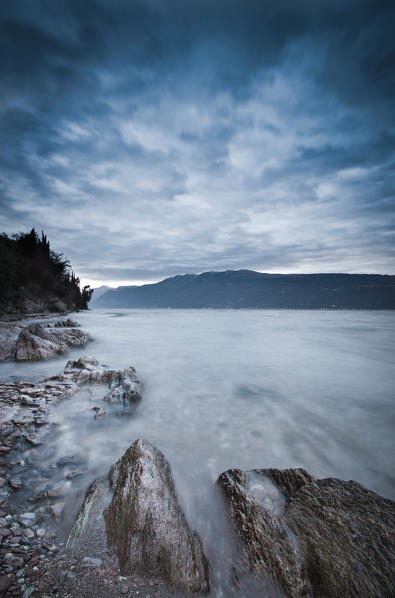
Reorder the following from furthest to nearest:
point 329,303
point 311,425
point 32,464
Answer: point 329,303 < point 311,425 < point 32,464

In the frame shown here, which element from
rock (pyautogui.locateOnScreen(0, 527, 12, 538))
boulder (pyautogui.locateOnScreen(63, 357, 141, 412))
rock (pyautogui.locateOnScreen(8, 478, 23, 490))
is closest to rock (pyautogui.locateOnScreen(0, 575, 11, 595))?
rock (pyautogui.locateOnScreen(0, 527, 12, 538))

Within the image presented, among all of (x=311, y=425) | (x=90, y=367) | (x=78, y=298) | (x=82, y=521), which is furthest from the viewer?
(x=78, y=298)

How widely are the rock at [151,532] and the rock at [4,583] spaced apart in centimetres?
75

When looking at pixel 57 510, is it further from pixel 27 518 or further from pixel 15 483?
pixel 15 483

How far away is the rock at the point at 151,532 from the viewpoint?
1.82 m

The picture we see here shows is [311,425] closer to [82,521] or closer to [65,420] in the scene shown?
[82,521]

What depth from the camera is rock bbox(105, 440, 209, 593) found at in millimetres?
1820

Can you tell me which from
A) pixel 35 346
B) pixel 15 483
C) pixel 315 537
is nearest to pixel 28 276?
pixel 35 346

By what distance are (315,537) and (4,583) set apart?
2400 millimetres

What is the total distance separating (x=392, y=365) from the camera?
9.30 meters

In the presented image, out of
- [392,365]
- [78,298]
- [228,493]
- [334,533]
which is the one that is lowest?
[392,365]

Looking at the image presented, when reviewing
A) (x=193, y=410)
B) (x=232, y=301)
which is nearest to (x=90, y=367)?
(x=193, y=410)

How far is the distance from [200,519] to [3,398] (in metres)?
4.42

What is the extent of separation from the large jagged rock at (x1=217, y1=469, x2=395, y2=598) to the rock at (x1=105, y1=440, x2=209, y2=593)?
0.41 m
